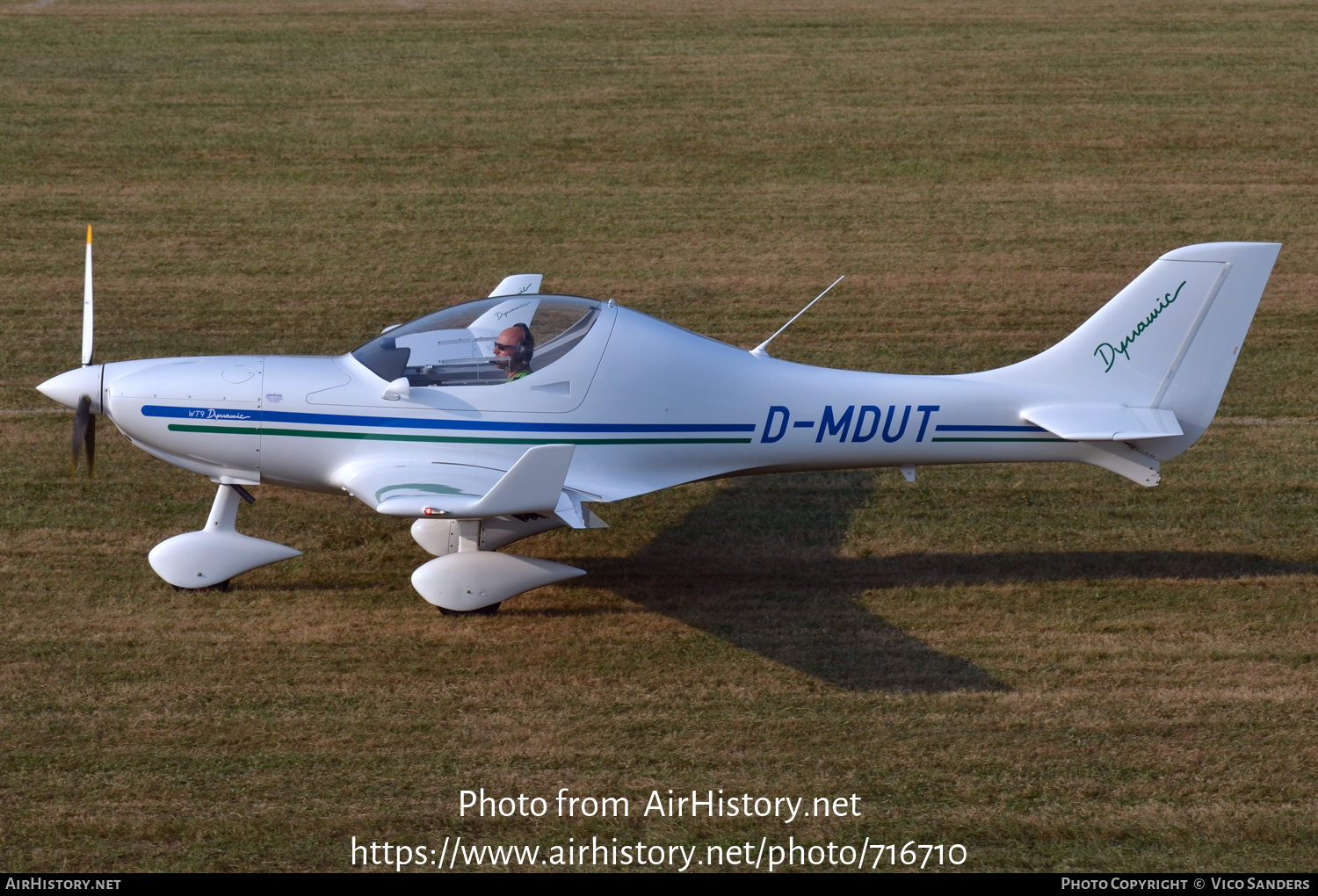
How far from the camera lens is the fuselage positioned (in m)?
8.03

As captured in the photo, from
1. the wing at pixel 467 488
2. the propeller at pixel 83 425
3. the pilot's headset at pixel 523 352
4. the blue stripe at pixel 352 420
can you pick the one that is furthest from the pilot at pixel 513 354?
the propeller at pixel 83 425

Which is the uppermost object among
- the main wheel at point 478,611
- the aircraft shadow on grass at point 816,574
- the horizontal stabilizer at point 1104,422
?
the horizontal stabilizer at point 1104,422

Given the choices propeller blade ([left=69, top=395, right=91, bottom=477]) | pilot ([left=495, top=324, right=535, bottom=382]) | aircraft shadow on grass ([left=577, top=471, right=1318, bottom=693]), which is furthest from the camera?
pilot ([left=495, top=324, right=535, bottom=382])

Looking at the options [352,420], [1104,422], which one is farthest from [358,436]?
[1104,422]

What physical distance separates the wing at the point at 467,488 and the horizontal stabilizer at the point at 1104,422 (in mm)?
3148

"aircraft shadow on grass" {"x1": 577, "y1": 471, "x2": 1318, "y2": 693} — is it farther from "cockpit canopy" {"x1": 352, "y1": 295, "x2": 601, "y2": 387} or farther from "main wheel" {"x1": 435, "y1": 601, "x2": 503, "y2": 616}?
"cockpit canopy" {"x1": 352, "y1": 295, "x2": 601, "y2": 387}

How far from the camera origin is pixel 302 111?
60.2ft

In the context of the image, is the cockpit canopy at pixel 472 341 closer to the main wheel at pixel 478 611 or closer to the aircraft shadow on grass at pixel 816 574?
the main wheel at pixel 478 611

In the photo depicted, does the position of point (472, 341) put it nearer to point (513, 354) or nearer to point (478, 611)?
point (513, 354)

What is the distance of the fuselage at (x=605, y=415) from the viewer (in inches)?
316

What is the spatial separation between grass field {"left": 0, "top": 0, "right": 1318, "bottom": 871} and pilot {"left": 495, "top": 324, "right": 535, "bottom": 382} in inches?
62.8

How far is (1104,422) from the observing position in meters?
8.35

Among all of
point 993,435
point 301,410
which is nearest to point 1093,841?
point 993,435

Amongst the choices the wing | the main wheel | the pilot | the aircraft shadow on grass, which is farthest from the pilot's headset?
the aircraft shadow on grass
